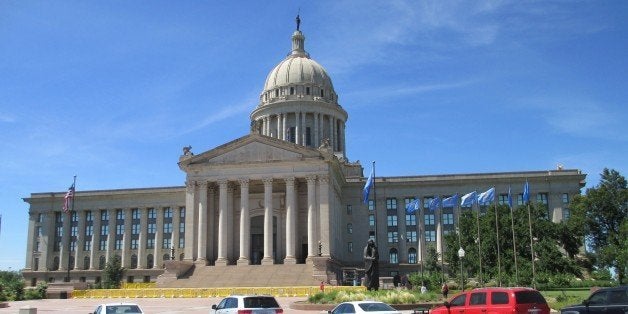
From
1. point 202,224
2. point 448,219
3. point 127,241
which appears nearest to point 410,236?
point 448,219

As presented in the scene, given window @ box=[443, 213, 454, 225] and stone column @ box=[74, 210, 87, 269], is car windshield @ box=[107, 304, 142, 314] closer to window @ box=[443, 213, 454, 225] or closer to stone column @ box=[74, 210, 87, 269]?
window @ box=[443, 213, 454, 225]

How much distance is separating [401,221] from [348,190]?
350 inches

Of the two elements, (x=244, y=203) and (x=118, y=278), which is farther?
(x=118, y=278)

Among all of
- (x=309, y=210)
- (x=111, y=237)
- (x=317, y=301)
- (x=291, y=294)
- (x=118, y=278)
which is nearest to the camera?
(x=317, y=301)

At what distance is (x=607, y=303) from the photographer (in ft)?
76.5

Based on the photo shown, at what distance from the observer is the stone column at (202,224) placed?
249 ft

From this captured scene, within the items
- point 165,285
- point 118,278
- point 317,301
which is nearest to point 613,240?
point 317,301

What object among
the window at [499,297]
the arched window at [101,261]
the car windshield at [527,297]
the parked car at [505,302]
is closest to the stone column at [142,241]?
the arched window at [101,261]

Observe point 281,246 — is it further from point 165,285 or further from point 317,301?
point 317,301

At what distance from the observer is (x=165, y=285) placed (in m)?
68.1

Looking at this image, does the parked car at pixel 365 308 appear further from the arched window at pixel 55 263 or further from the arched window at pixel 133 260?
the arched window at pixel 55 263

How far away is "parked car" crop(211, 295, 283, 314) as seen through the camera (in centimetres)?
2683

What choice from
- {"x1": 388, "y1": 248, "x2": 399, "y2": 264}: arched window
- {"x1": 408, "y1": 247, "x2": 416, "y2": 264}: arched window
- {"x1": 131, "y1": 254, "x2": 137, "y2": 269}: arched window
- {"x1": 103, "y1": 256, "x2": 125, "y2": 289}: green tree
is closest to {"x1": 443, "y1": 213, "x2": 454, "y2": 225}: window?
{"x1": 408, "y1": 247, "x2": 416, "y2": 264}: arched window

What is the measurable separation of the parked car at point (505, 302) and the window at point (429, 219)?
65.3 m
